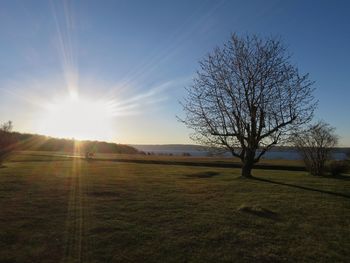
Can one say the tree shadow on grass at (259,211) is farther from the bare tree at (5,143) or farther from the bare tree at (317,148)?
the bare tree at (5,143)

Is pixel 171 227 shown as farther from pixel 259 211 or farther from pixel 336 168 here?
pixel 336 168

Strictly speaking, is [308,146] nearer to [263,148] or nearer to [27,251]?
[263,148]

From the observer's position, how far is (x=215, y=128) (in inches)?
818

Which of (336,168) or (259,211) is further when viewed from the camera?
(336,168)

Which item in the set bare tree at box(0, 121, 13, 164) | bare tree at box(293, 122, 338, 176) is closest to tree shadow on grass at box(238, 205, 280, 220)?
bare tree at box(293, 122, 338, 176)

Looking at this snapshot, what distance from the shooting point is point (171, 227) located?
8.12m

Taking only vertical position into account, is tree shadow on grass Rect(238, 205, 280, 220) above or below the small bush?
below

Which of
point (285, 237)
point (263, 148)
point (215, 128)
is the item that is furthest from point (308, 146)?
point (285, 237)

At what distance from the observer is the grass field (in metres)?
6.33

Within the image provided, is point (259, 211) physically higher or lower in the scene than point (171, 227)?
higher

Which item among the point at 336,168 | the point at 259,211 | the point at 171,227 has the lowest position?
the point at 171,227

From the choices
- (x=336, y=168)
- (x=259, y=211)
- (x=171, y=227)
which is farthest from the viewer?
(x=336, y=168)

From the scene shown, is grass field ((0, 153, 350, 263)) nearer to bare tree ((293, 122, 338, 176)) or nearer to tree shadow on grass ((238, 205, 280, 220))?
tree shadow on grass ((238, 205, 280, 220))

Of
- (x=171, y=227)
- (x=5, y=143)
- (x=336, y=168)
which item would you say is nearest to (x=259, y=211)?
(x=171, y=227)
